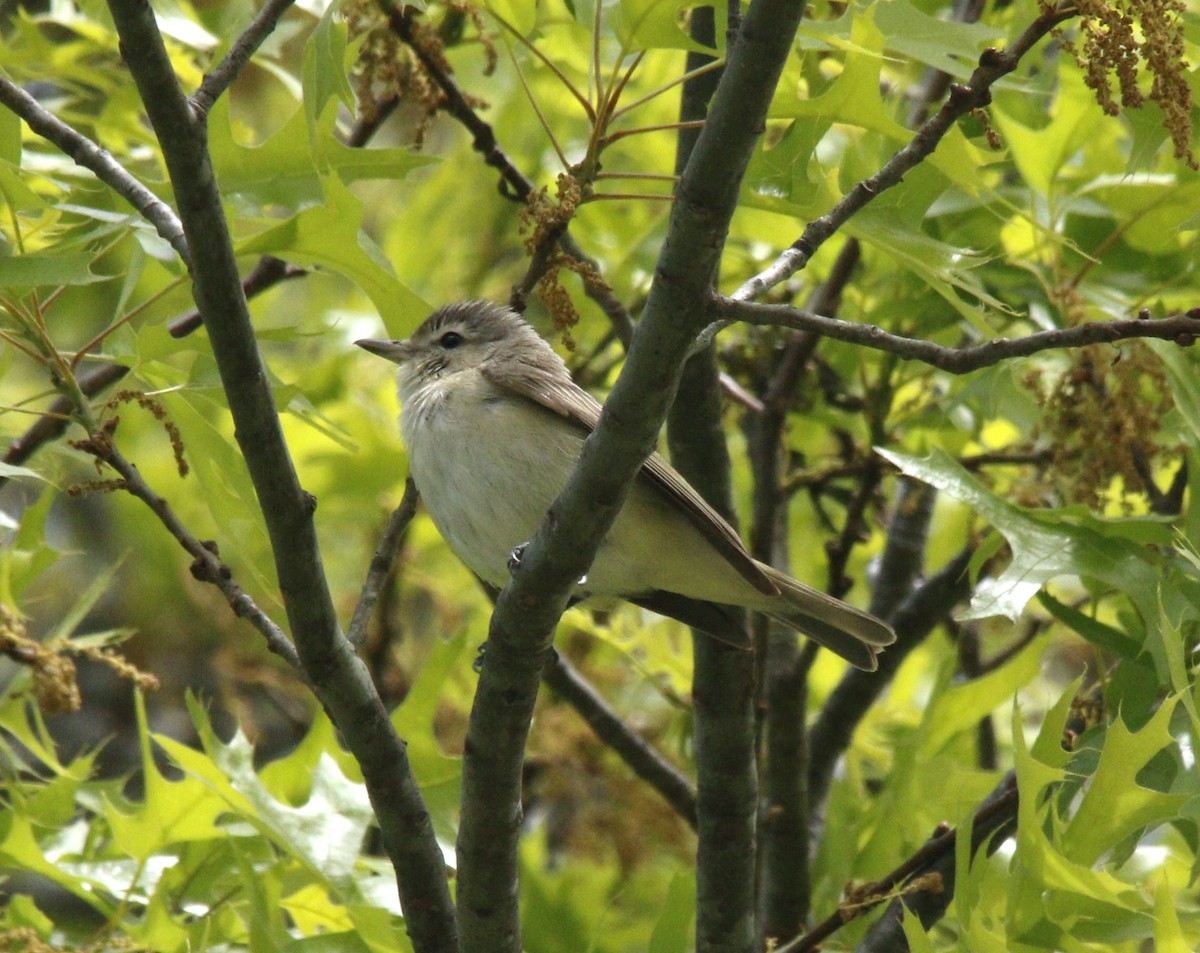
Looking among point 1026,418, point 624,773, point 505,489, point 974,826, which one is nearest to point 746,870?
point 974,826

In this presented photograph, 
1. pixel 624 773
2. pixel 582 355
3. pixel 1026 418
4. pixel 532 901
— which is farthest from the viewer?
pixel 624 773

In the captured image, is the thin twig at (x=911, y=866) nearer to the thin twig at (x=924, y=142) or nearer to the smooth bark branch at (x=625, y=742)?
the smooth bark branch at (x=625, y=742)

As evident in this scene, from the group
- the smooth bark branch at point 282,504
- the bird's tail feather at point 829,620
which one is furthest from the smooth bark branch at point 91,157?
the bird's tail feather at point 829,620

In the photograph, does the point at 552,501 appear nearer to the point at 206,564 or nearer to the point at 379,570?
the point at 379,570

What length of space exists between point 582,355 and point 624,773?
6.92 ft

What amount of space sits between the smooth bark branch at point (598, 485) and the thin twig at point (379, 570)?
13.6 inches

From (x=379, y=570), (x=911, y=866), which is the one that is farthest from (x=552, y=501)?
(x=911, y=866)

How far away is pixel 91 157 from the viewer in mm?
2828

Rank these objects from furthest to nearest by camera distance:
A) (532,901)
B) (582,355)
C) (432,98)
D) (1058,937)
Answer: (582,355)
(532,901)
(432,98)
(1058,937)

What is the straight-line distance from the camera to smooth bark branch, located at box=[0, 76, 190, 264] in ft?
9.02

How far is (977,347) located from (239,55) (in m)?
1.51

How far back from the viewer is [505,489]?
13.0 feet

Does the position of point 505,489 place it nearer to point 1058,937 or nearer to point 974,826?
point 974,826

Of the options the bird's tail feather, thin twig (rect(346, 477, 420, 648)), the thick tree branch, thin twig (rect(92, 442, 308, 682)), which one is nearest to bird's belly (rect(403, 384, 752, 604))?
the bird's tail feather
